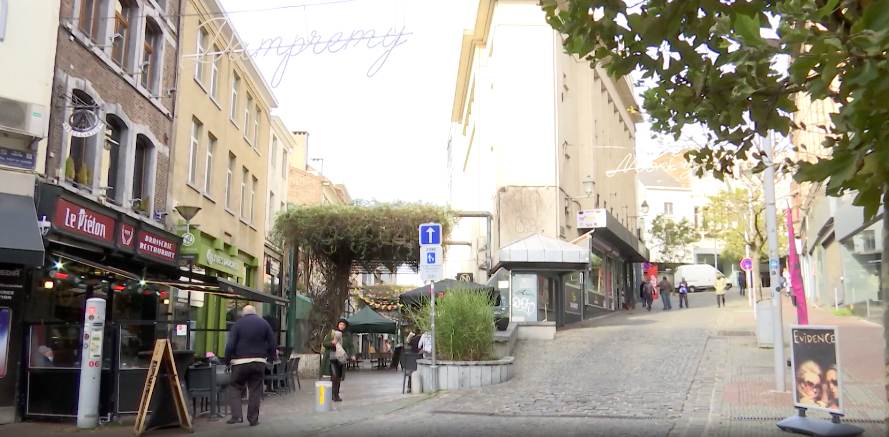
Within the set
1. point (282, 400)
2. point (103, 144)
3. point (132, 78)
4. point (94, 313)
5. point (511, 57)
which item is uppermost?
point (511, 57)

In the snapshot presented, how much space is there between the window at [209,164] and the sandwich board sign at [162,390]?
12.0 m

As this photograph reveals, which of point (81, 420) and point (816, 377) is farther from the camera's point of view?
point (81, 420)

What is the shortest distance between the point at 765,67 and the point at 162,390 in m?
7.66

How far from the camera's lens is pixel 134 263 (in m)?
16.1

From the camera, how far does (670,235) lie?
198 ft

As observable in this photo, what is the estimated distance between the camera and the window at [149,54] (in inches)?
660

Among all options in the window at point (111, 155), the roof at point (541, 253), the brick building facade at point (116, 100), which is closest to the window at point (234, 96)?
the brick building facade at point (116, 100)

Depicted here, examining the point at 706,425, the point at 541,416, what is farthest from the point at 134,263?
the point at 706,425

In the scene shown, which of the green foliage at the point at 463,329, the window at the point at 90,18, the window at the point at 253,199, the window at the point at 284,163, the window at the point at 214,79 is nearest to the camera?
the window at the point at 90,18

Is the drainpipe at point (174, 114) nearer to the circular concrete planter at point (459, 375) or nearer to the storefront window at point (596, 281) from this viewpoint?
the circular concrete planter at point (459, 375)

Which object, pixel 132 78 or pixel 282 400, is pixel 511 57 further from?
pixel 282 400

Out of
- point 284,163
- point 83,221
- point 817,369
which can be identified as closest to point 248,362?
point 83,221

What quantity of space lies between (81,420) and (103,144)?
20.6 ft

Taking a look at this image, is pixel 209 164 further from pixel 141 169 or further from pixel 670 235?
pixel 670 235
